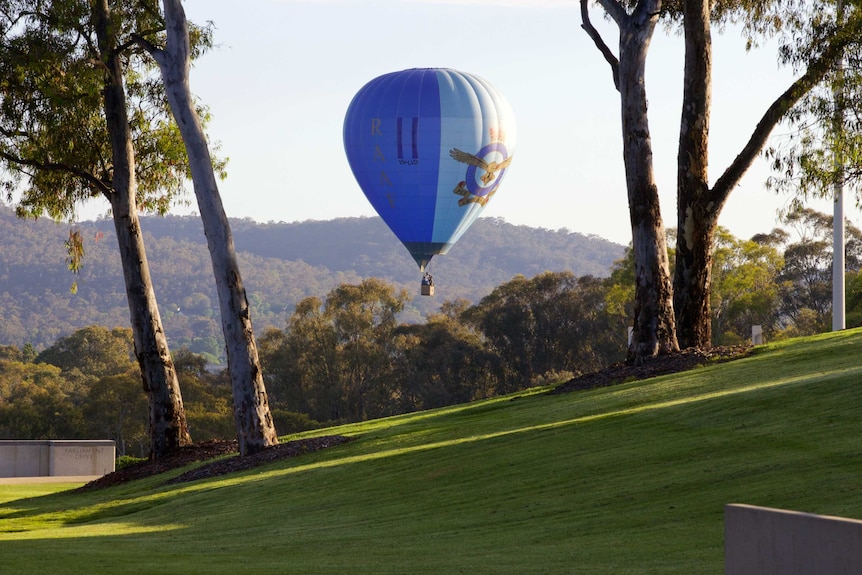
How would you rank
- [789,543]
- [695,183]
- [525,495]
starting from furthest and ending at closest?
[695,183], [525,495], [789,543]

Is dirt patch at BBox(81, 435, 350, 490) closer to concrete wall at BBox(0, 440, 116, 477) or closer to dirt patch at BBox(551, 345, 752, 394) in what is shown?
dirt patch at BBox(551, 345, 752, 394)

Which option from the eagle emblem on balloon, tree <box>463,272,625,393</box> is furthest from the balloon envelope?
tree <box>463,272,625,393</box>

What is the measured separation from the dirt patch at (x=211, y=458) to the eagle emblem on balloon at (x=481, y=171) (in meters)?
22.0

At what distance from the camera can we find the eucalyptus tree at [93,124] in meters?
25.5

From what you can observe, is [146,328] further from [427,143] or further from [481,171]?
[481,171]

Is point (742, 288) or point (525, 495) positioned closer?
point (525, 495)

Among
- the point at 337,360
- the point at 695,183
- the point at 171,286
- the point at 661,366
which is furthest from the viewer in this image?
the point at 171,286

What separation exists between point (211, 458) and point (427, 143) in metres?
22.7

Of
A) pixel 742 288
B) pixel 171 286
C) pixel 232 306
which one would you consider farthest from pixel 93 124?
pixel 171 286

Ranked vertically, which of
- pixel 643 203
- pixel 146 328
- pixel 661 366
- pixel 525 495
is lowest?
pixel 525 495

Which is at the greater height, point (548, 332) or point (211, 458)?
point (548, 332)

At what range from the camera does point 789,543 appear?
6.43 meters

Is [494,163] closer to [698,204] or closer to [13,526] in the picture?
[698,204]

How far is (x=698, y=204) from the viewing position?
25.8m
